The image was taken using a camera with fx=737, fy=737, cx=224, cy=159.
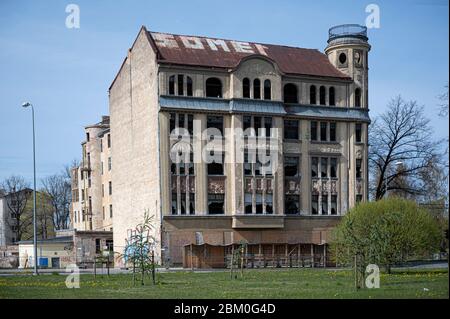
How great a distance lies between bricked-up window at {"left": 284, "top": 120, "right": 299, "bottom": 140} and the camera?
6412 centimetres

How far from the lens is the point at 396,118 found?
65.1 m

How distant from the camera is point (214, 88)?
61.9 metres

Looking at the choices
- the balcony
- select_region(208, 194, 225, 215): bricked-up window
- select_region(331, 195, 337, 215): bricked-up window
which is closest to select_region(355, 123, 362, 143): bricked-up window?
select_region(331, 195, 337, 215): bricked-up window

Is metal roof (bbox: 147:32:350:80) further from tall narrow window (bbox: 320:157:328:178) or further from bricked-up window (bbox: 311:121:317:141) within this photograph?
tall narrow window (bbox: 320:157:328:178)

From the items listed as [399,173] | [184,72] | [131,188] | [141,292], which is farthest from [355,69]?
[141,292]

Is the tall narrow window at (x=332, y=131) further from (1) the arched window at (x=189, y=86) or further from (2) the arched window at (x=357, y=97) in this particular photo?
(1) the arched window at (x=189, y=86)

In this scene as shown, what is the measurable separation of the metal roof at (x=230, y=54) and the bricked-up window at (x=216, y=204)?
35.4 feet

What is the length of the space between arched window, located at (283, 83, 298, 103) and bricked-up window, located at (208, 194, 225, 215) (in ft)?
35.8

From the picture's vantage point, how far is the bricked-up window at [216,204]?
200 feet
